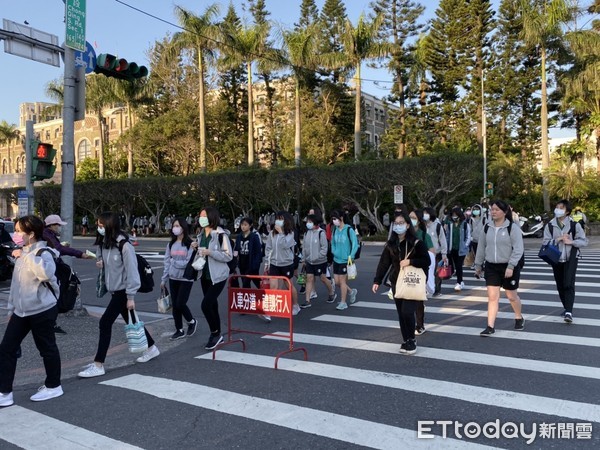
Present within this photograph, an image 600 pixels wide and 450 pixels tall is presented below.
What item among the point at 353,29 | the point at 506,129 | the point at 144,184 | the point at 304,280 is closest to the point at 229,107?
the point at 144,184

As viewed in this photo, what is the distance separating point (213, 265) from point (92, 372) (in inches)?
74.2

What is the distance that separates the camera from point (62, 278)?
676cm

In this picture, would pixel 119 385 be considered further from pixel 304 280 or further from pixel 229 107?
pixel 229 107

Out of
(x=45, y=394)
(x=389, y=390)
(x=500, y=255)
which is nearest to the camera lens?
(x=389, y=390)

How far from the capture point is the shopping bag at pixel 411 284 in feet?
21.0

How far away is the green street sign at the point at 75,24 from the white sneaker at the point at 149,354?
5.45 meters

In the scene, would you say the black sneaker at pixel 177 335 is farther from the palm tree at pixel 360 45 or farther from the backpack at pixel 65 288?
the palm tree at pixel 360 45

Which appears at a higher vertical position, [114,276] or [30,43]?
[30,43]

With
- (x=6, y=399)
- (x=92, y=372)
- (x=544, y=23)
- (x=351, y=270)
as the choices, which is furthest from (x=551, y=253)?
(x=544, y=23)

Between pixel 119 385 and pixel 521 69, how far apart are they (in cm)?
4520

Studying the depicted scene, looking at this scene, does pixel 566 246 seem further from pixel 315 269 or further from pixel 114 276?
pixel 114 276

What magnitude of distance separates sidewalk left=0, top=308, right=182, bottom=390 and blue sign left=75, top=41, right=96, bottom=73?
4374 millimetres

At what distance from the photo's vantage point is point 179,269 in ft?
24.8

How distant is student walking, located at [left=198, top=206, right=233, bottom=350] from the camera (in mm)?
Result: 6980
